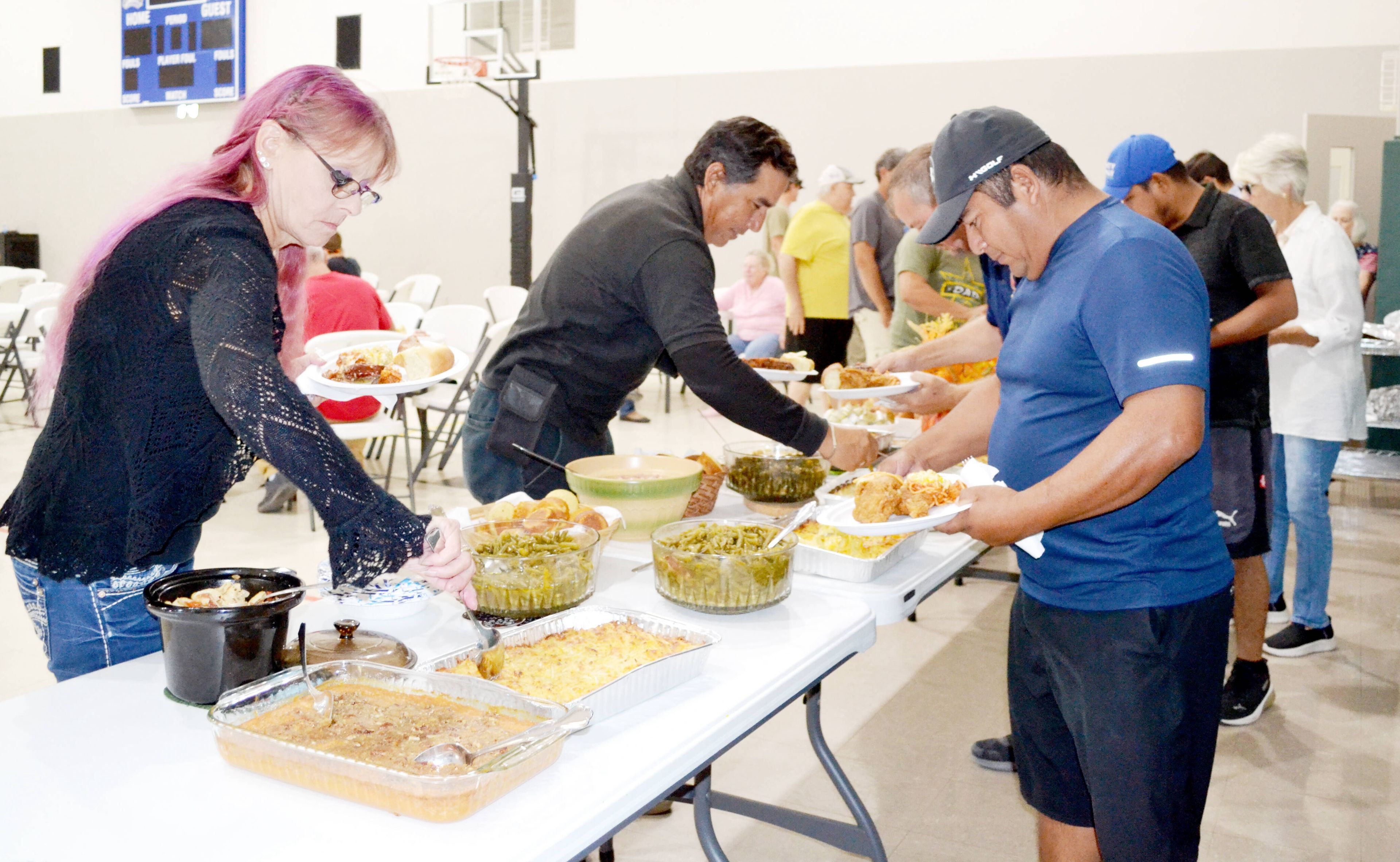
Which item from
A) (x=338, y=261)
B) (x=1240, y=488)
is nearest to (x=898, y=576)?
(x=1240, y=488)

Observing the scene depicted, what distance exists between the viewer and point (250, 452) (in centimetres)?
136

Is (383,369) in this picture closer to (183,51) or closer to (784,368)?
(784,368)

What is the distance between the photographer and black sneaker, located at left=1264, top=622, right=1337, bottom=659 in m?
3.44

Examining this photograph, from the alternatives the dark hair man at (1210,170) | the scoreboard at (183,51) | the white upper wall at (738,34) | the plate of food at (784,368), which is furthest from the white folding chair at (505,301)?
the plate of food at (784,368)

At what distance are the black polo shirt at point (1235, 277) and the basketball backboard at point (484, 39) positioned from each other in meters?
8.10

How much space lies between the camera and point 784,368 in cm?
279

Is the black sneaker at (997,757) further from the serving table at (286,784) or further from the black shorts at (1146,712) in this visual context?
the serving table at (286,784)

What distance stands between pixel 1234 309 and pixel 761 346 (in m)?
4.07

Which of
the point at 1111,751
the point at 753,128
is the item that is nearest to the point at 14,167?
the point at 753,128

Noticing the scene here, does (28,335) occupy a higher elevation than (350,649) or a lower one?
higher

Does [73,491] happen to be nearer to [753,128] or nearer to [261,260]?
[261,260]

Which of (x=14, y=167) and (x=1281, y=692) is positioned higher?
(x=14, y=167)

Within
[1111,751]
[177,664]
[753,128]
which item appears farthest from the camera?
[753,128]

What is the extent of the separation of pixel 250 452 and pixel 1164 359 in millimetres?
1161
